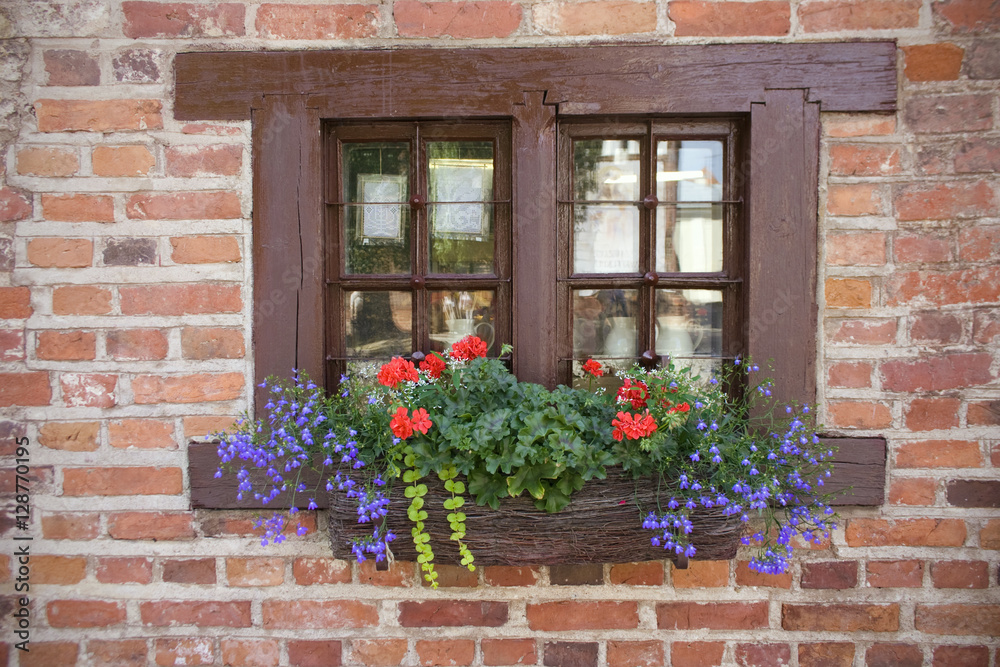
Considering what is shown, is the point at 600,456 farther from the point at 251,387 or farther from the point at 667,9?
the point at 667,9

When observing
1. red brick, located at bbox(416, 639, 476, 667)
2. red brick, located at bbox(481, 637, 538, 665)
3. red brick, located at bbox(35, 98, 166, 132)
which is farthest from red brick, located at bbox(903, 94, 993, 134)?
red brick, located at bbox(35, 98, 166, 132)

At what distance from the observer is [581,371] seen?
2025mm

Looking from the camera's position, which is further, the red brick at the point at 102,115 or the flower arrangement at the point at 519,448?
the red brick at the point at 102,115

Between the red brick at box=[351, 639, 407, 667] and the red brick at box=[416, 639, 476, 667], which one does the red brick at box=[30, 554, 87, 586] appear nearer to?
the red brick at box=[351, 639, 407, 667]

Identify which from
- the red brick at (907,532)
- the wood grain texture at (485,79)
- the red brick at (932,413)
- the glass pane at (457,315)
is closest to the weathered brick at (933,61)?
the wood grain texture at (485,79)

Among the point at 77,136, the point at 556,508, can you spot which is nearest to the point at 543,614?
the point at 556,508

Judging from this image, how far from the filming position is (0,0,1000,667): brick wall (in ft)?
6.11

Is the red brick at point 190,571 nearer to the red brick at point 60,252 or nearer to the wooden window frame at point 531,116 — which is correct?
the wooden window frame at point 531,116

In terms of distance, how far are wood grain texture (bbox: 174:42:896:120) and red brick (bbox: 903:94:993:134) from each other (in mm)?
347

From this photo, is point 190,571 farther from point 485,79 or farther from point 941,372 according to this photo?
point 941,372

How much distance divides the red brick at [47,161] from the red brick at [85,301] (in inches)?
13.5

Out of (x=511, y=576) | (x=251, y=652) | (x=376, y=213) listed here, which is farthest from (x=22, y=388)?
(x=511, y=576)

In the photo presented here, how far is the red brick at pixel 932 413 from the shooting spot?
1.85 metres

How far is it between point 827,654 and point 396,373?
1.51 m
